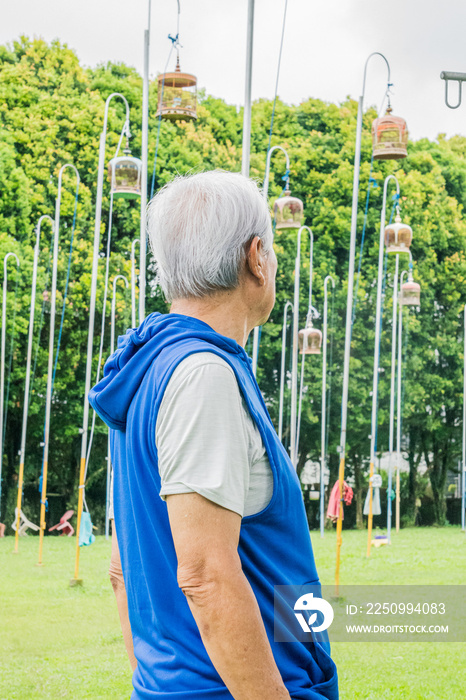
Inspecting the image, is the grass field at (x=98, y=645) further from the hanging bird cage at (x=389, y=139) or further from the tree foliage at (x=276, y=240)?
the tree foliage at (x=276, y=240)

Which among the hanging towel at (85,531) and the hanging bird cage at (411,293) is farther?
the hanging bird cage at (411,293)

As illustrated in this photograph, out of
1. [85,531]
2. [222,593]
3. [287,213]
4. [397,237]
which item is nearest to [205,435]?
[222,593]

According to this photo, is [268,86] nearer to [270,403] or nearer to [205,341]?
[270,403]

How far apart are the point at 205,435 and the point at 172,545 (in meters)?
0.17

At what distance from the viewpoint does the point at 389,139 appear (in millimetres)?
6496

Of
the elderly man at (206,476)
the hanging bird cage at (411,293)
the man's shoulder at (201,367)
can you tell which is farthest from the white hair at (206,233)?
the hanging bird cage at (411,293)

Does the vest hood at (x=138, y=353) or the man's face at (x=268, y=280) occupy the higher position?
the man's face at (x=268, y=280)

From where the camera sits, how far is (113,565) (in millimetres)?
1279

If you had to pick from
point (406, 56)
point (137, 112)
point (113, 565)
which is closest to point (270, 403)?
point (137, 112)

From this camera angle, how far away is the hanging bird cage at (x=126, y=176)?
18.3 ft

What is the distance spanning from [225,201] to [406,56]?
649 inches

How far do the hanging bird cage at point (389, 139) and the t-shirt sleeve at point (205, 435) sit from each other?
584cm

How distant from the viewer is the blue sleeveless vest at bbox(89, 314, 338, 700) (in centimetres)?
95

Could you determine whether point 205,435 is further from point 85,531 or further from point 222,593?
point 85,531
